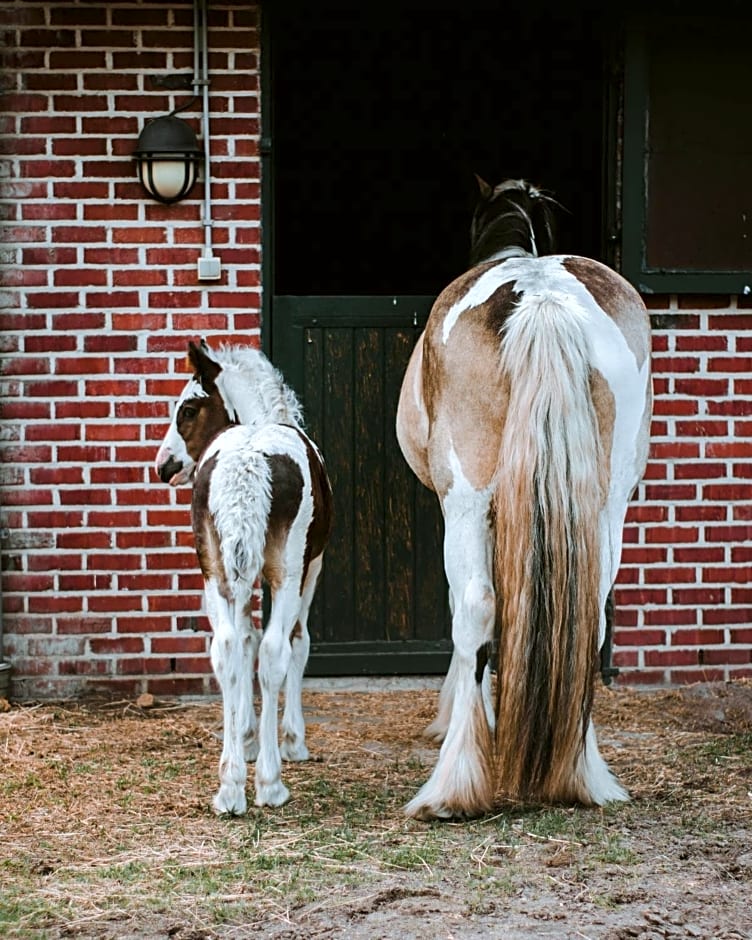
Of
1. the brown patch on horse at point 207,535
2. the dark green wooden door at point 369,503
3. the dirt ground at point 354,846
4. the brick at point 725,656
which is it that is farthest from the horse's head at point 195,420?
the brick at point 725,656

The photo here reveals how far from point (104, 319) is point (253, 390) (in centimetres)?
142

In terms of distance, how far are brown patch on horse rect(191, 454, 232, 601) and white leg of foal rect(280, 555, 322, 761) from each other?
693 mm

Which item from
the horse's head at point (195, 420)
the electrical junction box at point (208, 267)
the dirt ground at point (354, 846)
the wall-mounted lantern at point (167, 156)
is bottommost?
the dirt ground at point (354, 846)

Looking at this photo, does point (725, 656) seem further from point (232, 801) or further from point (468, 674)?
point (232, 801)

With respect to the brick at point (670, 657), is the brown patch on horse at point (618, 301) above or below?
above

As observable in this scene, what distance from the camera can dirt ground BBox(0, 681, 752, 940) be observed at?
318cm

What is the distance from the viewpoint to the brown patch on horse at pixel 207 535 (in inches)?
160

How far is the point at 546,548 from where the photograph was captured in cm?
388

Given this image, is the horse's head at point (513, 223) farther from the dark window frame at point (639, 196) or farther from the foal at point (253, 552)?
the foal at point (253, 552)

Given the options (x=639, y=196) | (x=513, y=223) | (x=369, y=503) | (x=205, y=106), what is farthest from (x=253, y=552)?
(x=639, y=196)

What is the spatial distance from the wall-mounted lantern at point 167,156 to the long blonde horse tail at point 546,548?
224cm

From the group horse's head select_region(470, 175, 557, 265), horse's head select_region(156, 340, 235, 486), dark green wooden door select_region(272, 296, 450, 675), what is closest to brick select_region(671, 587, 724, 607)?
dark green wooden door select_region(272, 296, 450, 675)

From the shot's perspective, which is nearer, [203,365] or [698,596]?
[203,365]

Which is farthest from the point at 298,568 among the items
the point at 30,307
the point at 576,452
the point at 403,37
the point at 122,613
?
the point at 403,37
